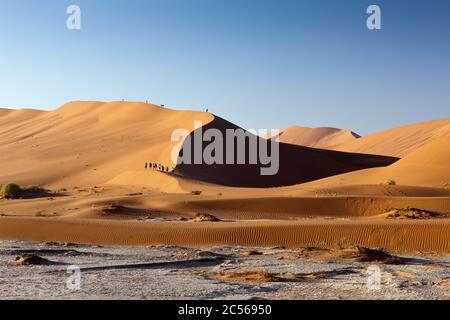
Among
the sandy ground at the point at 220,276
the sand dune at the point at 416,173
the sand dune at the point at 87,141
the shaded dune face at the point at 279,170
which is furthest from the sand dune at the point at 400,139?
the sandy ground at the point at 220,276

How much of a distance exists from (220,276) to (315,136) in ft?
503

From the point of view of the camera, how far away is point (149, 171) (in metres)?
41.3

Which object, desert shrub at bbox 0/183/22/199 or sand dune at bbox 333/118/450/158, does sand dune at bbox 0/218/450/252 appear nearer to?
desert shrub at bbox 0/183/22/199

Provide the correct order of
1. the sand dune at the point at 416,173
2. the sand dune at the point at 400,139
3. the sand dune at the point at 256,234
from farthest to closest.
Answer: the sand dune at the point at 400,139, the sand dune at the point at 416,173, the sand dune at the point at 256,234

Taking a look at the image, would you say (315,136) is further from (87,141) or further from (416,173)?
(416,173)

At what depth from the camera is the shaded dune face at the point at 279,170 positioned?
4591 centimetres

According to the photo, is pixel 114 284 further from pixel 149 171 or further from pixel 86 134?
pixel 86 134

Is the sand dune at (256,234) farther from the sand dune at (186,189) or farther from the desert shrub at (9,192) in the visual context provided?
the desert shrub at (9,192)

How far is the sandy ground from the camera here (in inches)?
338

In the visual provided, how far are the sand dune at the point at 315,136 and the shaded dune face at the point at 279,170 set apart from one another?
262ft

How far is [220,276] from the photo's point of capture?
1023cm

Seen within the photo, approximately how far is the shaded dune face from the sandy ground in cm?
2923

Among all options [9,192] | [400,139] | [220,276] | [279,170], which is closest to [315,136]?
[400,139]
